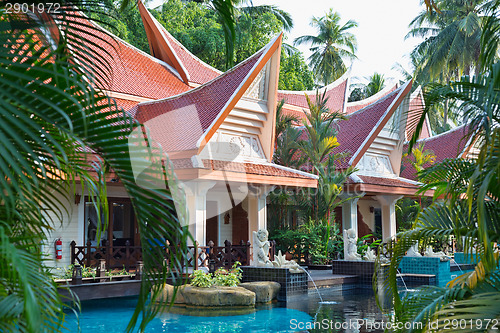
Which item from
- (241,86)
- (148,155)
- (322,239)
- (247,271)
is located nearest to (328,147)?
(322,239)

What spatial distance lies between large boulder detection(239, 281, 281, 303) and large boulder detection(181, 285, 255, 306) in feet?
1.55

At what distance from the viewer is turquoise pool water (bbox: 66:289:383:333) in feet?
28.1

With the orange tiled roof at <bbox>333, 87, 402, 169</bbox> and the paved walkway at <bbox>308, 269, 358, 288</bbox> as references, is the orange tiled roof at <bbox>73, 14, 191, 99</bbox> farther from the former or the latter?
the paved walkway at <bbox>308, 269, 358, 288</bbox>

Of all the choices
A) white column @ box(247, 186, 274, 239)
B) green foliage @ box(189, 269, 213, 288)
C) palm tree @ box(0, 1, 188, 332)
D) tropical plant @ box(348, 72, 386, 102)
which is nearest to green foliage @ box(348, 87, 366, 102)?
tropical plant @ box(348, 72, 386, 102)

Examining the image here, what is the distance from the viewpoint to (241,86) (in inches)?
533

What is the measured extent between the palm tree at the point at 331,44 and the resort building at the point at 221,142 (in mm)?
19027

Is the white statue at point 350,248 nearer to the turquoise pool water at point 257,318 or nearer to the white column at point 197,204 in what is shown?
the turquoise pool water at point 257,318

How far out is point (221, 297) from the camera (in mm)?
10242

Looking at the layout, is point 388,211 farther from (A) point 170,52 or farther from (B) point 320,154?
(A) point 170,52

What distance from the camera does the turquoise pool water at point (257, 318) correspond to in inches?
337

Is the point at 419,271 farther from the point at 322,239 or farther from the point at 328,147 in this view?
the point at 328,147

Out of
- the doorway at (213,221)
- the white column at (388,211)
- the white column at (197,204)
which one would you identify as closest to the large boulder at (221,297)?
the white column at (197,204)

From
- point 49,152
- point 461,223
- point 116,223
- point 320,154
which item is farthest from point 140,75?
point 49,152

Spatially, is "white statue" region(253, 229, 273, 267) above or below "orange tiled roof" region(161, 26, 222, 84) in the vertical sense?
below
